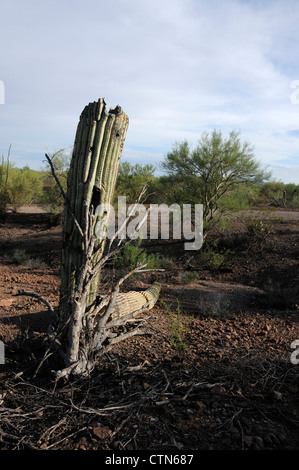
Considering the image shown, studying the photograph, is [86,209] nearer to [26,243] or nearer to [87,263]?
[87,263]

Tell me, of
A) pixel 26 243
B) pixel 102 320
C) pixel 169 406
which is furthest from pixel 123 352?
pixel 26 243

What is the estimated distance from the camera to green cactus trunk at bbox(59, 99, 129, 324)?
4.06 metres

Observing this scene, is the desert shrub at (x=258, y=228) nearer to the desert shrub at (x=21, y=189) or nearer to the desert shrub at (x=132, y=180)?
the desert shrub at (x=132, y=180)

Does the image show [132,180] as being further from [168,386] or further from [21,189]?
[168,386]

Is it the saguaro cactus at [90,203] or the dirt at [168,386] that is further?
the saguaro cactus at [90,203]

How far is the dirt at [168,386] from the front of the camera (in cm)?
297

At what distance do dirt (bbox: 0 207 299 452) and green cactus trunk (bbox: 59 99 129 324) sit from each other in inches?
19.5

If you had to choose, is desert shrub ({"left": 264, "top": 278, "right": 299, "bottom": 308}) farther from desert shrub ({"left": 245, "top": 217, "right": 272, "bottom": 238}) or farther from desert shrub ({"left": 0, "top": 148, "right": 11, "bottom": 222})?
desert shrub ({"left": 0, "top": 148, "right": 11, "bottom": 222})

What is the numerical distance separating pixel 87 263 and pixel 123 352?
128 cm

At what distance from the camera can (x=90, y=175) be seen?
409 centimetres

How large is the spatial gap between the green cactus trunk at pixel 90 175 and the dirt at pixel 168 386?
1.62 ft

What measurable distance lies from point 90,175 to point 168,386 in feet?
7.24

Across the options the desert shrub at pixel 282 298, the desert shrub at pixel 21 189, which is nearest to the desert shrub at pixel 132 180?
the desert shrub at pixel 21 189
